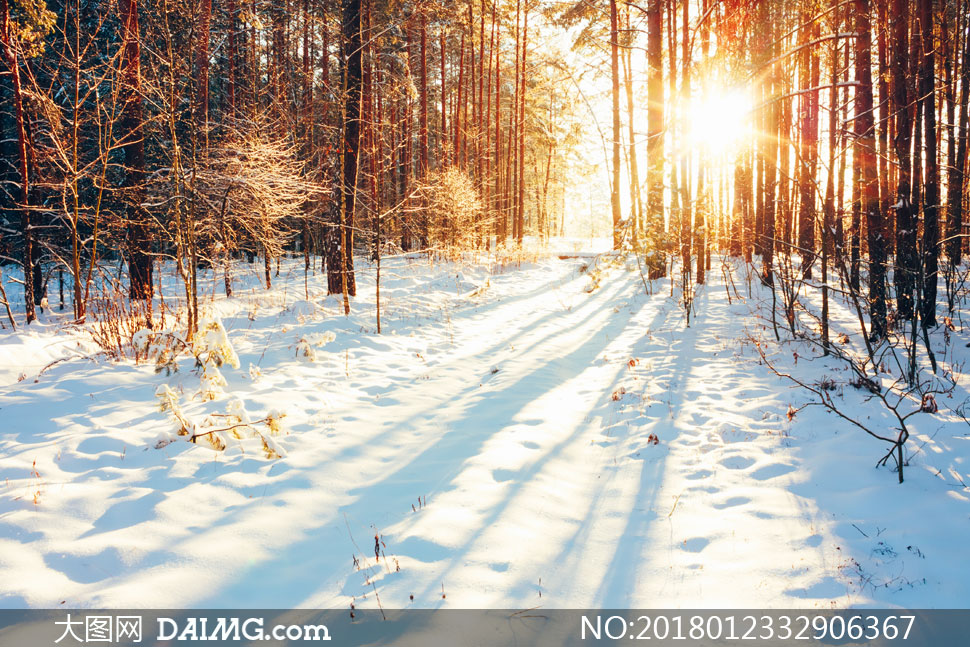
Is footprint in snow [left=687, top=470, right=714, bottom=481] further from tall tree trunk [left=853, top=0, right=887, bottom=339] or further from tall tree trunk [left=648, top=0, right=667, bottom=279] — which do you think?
tall tree trunk [left=648, top=0, right=667, bottom=279]

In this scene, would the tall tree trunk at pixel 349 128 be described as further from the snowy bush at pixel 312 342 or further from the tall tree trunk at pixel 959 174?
the tall tree trunk at pixel 959 174

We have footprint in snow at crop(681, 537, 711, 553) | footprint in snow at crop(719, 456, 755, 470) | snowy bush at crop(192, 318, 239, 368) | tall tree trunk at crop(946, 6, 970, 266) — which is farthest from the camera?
tall tree trunk at crop(946, 6, 970, 266)

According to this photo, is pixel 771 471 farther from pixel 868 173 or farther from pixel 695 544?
pixel 868 173

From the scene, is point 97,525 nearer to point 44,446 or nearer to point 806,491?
point 44,446

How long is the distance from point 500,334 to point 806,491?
6.15 meters

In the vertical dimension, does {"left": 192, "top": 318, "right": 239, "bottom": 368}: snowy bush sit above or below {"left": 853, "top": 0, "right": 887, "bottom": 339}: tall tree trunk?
below

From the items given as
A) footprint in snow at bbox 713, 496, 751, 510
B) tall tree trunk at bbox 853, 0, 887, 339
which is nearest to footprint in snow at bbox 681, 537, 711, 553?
footprint in snow at bbox 713, 496, 751, 510

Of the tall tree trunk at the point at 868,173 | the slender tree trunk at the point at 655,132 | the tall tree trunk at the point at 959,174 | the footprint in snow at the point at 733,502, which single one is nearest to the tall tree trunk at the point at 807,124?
the tall tree trunk at the point at 868,173

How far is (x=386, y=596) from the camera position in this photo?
2.62m

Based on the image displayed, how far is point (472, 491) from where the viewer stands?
146 inches

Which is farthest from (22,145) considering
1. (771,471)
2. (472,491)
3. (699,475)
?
(771,471)

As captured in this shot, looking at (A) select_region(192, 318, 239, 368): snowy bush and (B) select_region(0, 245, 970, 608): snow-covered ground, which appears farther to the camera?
(A) select_region(192, 318, 239, 368): snowy bush

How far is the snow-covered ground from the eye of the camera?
2682mm

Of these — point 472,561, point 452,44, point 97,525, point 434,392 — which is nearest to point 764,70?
point 434,392
